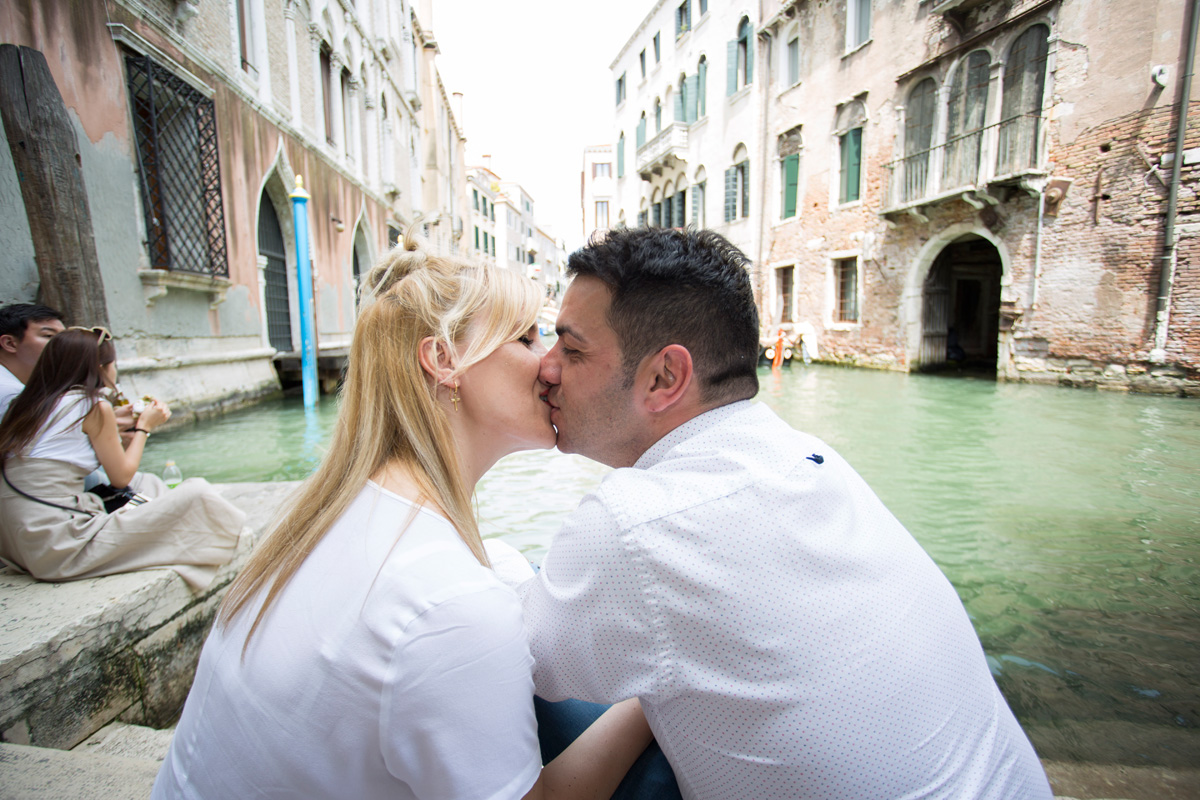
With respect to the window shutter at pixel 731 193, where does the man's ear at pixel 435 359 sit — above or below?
below

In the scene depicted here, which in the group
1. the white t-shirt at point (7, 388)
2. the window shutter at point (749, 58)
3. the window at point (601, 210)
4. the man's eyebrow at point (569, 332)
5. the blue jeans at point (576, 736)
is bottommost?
the blue jeans at point (576, 736)

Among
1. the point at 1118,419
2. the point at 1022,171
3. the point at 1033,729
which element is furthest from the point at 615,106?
the point at 1033,729

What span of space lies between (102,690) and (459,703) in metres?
1.82

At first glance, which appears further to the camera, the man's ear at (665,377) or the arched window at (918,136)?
the arched window at (918,136)

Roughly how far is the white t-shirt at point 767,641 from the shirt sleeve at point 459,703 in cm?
14

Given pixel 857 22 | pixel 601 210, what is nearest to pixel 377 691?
pixel 857 22

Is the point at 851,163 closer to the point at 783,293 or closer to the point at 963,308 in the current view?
the point at 783,293

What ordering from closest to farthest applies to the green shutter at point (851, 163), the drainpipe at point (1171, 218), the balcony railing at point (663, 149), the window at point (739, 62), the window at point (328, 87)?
the drainpipe at point (1171, 218), the window at point (328, 87), the green shutter at point (851, 163), the window at point (739, 62), the balcony railing at point (663, 149)

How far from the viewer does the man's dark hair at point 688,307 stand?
139cm

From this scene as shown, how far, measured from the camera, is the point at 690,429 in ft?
4.21

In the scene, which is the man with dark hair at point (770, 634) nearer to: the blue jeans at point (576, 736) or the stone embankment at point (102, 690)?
the blue jeans at point (576, 736)

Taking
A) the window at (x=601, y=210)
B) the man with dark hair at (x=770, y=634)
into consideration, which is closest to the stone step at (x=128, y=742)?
the man with dark hair at (x=770, y=634)

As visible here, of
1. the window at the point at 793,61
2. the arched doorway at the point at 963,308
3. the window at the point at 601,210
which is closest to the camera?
the arched doorway at the point at 963,308

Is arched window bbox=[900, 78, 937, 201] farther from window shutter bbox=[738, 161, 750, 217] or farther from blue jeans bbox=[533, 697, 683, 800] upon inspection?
blue jeans bbox=[533, 697, 683, 800]
